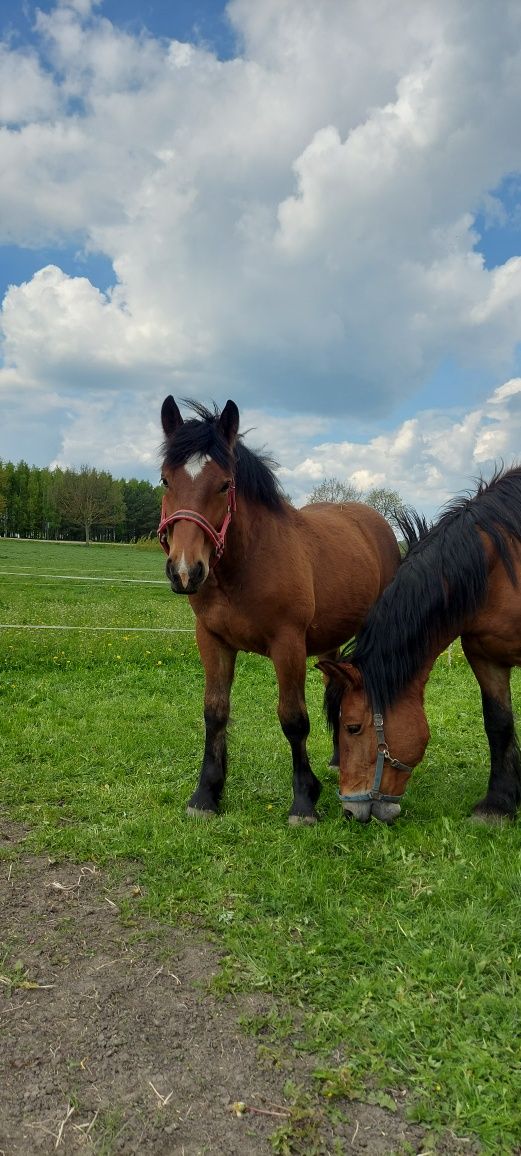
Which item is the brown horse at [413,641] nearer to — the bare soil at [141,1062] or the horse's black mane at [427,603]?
the horse's black mane at [427,603]

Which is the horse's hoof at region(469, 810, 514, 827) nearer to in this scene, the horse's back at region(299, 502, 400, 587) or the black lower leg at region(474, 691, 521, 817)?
the black lower leg at region(474, 691, 521, 817)

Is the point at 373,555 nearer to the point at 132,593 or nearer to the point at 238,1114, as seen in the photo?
the point at 238,1114

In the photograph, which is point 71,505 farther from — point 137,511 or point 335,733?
point 335,733

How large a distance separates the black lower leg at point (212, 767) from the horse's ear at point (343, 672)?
966 mm

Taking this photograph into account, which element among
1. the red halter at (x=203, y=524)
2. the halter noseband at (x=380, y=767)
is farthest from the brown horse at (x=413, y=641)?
the red halter at (x=203, y=524)

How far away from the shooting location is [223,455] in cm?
377

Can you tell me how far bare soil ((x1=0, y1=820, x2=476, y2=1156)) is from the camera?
195 centimetres

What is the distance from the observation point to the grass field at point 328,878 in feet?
7.29

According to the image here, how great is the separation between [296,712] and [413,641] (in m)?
0.92

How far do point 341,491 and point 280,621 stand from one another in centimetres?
5274

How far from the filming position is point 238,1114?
2.03 meters

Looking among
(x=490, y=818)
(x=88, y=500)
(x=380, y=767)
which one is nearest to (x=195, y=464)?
(x=380, y=767)

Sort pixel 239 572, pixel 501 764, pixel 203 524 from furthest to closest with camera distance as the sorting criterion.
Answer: pixel 501 764 < pixel 239 572 < pixel 203 524

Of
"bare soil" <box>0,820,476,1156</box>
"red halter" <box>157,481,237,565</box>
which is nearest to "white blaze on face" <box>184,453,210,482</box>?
"red halter" <box>157,481,237,565</box>
